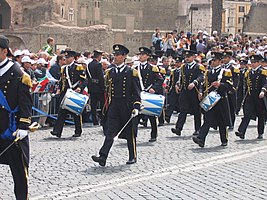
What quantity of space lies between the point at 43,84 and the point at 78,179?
6.58 meters

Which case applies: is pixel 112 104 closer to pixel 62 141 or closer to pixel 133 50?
pixel 62 141

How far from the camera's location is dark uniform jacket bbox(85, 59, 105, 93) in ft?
53.4

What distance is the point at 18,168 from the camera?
771 centimetres

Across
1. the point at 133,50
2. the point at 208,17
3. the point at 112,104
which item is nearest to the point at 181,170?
the point at 112,104

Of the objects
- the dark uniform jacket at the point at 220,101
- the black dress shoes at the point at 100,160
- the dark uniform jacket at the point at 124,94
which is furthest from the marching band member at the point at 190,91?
the black dress shoes at the point at 100,160

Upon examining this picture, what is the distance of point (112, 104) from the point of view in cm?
1124

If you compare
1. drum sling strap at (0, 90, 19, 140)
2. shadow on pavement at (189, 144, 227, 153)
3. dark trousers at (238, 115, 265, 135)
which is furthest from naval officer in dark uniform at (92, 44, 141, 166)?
dark trousers at (238, 115, 265, 135)

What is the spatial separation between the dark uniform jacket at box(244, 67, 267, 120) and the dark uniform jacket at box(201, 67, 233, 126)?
1168 millimetres

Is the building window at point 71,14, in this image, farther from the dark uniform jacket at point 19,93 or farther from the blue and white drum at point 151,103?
the dark uniform jacket at point 19,93

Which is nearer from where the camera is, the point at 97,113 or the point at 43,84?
the point at 43,84

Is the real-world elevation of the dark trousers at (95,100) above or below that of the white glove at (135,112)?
below

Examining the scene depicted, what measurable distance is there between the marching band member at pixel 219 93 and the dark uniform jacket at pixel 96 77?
350cm

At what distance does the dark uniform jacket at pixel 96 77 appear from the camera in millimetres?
16281

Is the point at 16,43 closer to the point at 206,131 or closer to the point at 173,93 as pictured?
the point at 173,93
